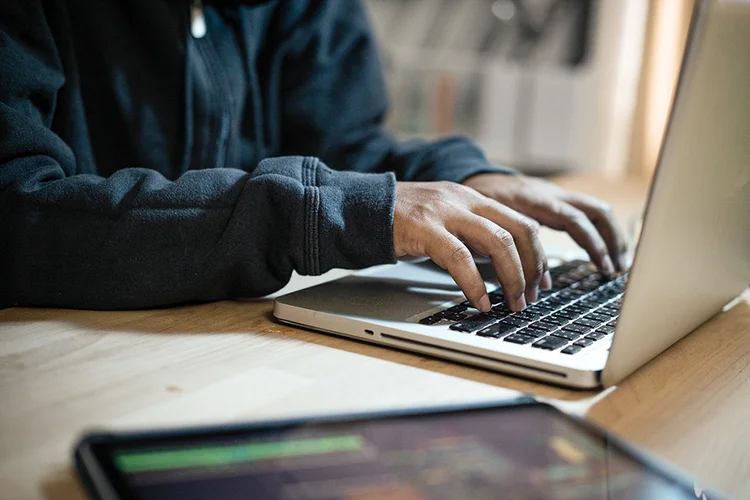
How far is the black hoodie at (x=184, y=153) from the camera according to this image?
2.20ft

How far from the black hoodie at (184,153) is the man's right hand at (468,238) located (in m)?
0.02

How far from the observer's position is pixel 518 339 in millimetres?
569

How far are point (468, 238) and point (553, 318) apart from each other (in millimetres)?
101

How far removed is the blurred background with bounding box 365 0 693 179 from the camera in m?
2.28

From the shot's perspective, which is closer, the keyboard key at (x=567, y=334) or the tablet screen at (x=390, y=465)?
the tablet screen at (x=390, y=465)

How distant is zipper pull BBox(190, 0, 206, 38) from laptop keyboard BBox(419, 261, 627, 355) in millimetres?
545

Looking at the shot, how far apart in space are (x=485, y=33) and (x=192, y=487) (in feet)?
7.78

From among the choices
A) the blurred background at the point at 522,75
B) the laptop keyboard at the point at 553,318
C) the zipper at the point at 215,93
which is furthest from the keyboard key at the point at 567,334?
the blurred background at the point at 522,75

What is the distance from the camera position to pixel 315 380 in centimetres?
53

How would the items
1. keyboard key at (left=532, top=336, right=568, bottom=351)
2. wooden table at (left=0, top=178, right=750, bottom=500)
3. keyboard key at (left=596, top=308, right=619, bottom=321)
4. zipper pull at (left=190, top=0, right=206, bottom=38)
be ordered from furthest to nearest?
zipper pull at (left=190, top=0, right=206, bottom=38) < keyboard key at (left=596, top=308, right=619, bottom=321) < keyboard key at (left=532, top=336, right=568, bottom=351) < wooden table at (left=0, top=178, right=750, bottom=500)

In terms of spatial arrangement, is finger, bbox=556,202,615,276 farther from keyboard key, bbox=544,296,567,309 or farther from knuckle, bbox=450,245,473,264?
knuckle, bbox=450,245,473,264

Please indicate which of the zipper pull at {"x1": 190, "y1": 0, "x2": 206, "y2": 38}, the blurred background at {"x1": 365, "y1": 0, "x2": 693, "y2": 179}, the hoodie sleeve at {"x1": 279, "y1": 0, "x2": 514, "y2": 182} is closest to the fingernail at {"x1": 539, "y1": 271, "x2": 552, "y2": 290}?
the hoodie sleeve at {"x1": 279, "y1": 0, "x2": 514, "y2": 182}

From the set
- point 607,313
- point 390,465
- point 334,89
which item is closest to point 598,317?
point 607,313

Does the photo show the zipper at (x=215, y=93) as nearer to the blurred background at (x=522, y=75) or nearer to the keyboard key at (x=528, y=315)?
the keyboard key at (x=528, y=315)
